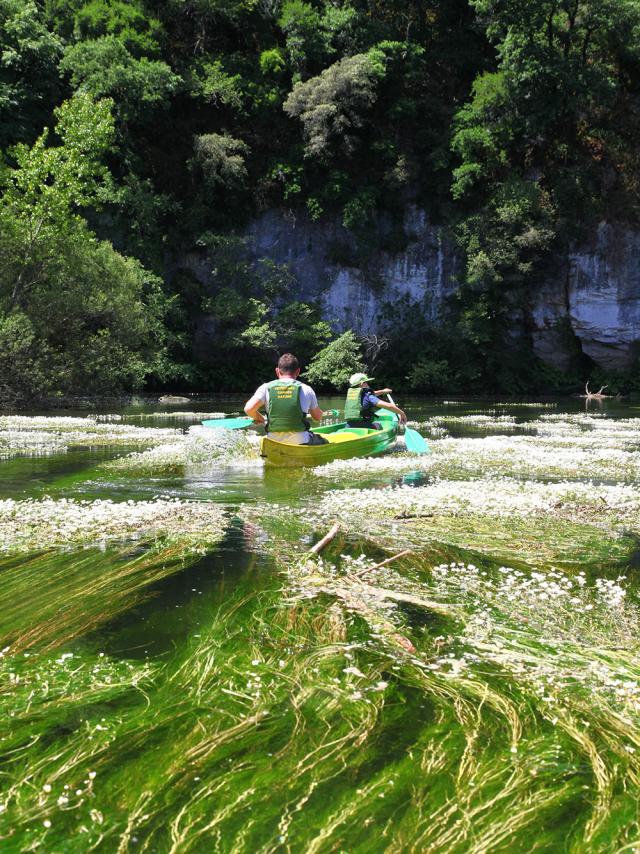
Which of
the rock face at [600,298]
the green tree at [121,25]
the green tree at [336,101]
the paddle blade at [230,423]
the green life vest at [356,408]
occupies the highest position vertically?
the green tree at [121,25]

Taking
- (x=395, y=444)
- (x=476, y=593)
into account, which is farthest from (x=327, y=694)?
(x=395, y=444)

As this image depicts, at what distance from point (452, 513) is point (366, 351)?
3363cm

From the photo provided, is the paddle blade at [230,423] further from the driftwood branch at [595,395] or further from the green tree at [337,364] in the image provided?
the driftwood branch at [595,395]

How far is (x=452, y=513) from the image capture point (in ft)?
25.2

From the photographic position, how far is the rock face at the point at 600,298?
39.8 meters

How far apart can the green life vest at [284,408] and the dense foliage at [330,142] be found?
24.1 m

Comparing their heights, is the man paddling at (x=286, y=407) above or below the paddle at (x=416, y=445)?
above

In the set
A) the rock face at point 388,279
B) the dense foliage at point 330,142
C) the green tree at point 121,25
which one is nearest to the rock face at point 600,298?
the rock face at point 388,279

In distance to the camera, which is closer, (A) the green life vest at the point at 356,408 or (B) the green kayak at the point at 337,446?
(B) the green kayak at the point at 337,446

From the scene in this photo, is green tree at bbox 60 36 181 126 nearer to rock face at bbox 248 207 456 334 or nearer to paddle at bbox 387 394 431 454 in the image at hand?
rock face at bbox 248 207 456 334

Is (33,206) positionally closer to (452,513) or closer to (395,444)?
(395,444)

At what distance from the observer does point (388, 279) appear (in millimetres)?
42219

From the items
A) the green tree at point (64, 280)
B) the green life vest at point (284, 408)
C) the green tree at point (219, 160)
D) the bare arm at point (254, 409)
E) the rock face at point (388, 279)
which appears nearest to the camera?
the bare arm at point (254, 409)

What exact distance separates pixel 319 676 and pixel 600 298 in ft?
135
